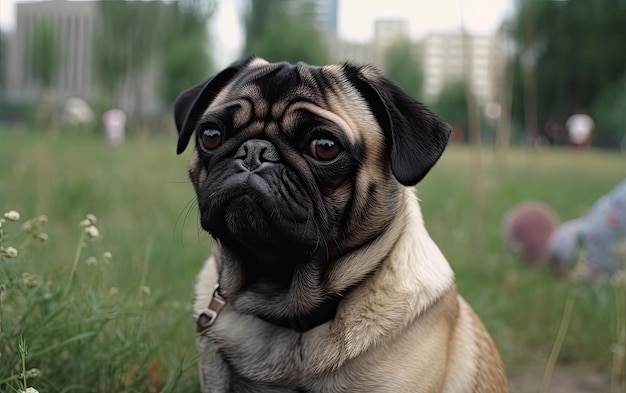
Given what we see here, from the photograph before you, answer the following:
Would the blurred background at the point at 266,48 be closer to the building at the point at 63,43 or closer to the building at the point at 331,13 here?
the building at the point at 63,43

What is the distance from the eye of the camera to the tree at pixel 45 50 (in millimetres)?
37469

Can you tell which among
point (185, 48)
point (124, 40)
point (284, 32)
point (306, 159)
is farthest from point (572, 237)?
point (124, 40)

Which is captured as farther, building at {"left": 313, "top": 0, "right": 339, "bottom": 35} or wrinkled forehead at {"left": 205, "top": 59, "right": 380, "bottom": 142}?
building at {"left": 313, "top": 0, "right": 339, "bottom": 35}

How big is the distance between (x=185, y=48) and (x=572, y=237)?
98.5ft

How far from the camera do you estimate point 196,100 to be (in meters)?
2.47

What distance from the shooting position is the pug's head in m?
2.00

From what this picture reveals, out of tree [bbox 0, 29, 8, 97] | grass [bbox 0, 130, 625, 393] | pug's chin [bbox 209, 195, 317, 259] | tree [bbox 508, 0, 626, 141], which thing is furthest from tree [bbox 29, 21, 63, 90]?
pug's chin [bbox 209, 195, 317, 259]

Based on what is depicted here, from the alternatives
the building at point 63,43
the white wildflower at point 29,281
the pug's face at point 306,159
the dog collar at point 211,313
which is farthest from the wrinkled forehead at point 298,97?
the building at point 63,43

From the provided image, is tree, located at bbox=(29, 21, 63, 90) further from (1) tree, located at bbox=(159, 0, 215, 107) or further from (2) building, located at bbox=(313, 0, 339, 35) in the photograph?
(2) building, located at bbox=(313, 0, 339, 35)

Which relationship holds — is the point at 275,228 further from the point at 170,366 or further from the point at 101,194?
the point at 101,194

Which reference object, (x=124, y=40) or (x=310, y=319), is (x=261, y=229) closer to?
(x=310, y=319)

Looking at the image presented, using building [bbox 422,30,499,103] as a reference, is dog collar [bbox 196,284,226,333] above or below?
below

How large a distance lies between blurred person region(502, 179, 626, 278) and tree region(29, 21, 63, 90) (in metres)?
34.8

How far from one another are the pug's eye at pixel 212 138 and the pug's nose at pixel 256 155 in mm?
125
